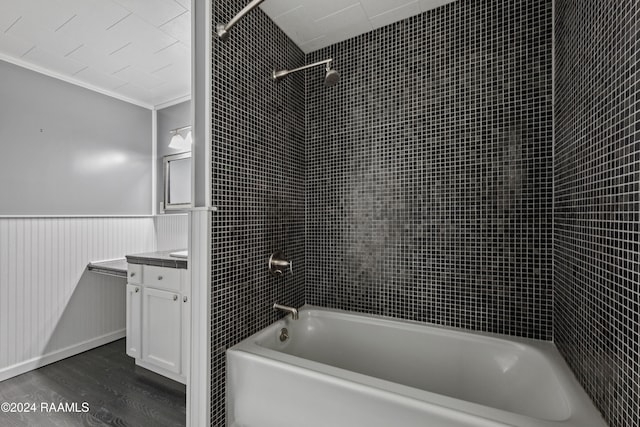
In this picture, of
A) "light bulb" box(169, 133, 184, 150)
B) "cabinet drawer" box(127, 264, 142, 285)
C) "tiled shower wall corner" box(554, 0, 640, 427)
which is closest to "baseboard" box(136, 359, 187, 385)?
"cabinet drawer" box(127, 264, 142, 285)

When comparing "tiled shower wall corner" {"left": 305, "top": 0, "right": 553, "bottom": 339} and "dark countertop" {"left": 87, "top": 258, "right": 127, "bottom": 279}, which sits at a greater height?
"tiled shower wall corner" {"left": 305, "top": 0, "right": 553, "bottom": 339}

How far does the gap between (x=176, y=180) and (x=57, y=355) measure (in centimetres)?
180

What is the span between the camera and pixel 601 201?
2.94 ft

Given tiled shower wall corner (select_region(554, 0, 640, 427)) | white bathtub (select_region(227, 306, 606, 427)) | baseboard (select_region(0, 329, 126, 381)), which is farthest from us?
baseboard (select_region(0, 329, 126, 381))

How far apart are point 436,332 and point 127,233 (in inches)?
118

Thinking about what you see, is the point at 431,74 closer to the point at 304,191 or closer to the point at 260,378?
the point at 304,191

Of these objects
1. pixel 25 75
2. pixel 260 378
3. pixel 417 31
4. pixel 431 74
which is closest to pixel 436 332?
pixel 260 378

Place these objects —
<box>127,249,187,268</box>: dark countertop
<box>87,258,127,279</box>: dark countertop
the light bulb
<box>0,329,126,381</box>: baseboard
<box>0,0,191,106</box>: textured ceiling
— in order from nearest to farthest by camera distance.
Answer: <box>0,0,191,106</box>: textured ceiling
<box>127,249,187,268</box>: dark countertop
<box>0,329,126,381</box>: baseboard
<box>87,258,127,279</box>: dark countertop
the light bulb

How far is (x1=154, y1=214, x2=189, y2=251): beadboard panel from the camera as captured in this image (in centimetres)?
291

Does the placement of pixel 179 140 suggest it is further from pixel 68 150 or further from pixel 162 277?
pixel 162 277

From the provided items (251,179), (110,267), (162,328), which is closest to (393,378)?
(251,179)

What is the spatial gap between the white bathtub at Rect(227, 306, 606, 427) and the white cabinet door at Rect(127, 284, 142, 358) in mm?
1270

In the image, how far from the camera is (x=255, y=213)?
5.14 feet

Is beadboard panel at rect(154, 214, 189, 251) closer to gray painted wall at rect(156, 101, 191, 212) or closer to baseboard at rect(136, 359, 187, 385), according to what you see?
gray painted wall at rect(156, 101, 191, 212)
